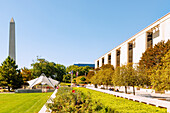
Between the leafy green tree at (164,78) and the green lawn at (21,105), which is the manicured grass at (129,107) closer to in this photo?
the leafy green tree at (164,78)

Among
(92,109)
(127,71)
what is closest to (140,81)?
(127,71)

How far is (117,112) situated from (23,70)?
5428cm

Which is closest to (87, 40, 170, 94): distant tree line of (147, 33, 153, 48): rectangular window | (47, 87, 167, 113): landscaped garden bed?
(47, 87, 167, 113): landscaped garden bed

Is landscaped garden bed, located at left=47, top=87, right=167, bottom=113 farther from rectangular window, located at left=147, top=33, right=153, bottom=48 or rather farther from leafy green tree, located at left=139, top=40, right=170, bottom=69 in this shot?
rectangular window, located at left=147, top=33, right=153, bottom=48

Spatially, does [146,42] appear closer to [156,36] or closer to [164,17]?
[156,36]

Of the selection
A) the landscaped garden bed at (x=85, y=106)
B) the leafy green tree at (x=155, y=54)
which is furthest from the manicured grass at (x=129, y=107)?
the leafy green tree at (x=155, y=54)

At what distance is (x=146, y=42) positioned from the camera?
4328 cm

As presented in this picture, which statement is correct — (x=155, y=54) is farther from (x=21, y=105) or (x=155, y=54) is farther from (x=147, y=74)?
(x=21, y=105)

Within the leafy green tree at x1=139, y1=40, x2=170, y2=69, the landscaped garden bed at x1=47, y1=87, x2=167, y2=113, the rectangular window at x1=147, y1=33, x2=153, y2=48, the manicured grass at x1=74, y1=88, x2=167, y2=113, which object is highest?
the rectangular window at x1=147, y1=33, x2=153, y2=48

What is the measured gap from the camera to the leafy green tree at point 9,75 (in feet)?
131

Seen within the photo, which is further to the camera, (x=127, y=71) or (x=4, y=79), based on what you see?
(x=4, y=79)

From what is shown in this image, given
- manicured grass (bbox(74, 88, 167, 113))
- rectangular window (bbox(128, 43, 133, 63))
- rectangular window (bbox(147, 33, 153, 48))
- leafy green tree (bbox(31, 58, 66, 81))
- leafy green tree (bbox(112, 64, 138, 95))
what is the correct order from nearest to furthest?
1. manicured grass (bbox(74, 88, 167, 113))
2. leafy green tree (bbox(112, 64, 138, 95))
3. rectangular window (bbox(147, 33, 153, 48))
4. rectangular window (bbox(128, 43, 133, 63))
5. leafy green tree (bbox(31, 58, 66, 81))

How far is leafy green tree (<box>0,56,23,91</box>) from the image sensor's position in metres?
39.9

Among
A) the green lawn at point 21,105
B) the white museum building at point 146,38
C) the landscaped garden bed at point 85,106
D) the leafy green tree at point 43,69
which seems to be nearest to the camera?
the landscaped garden bed at point 85,106
